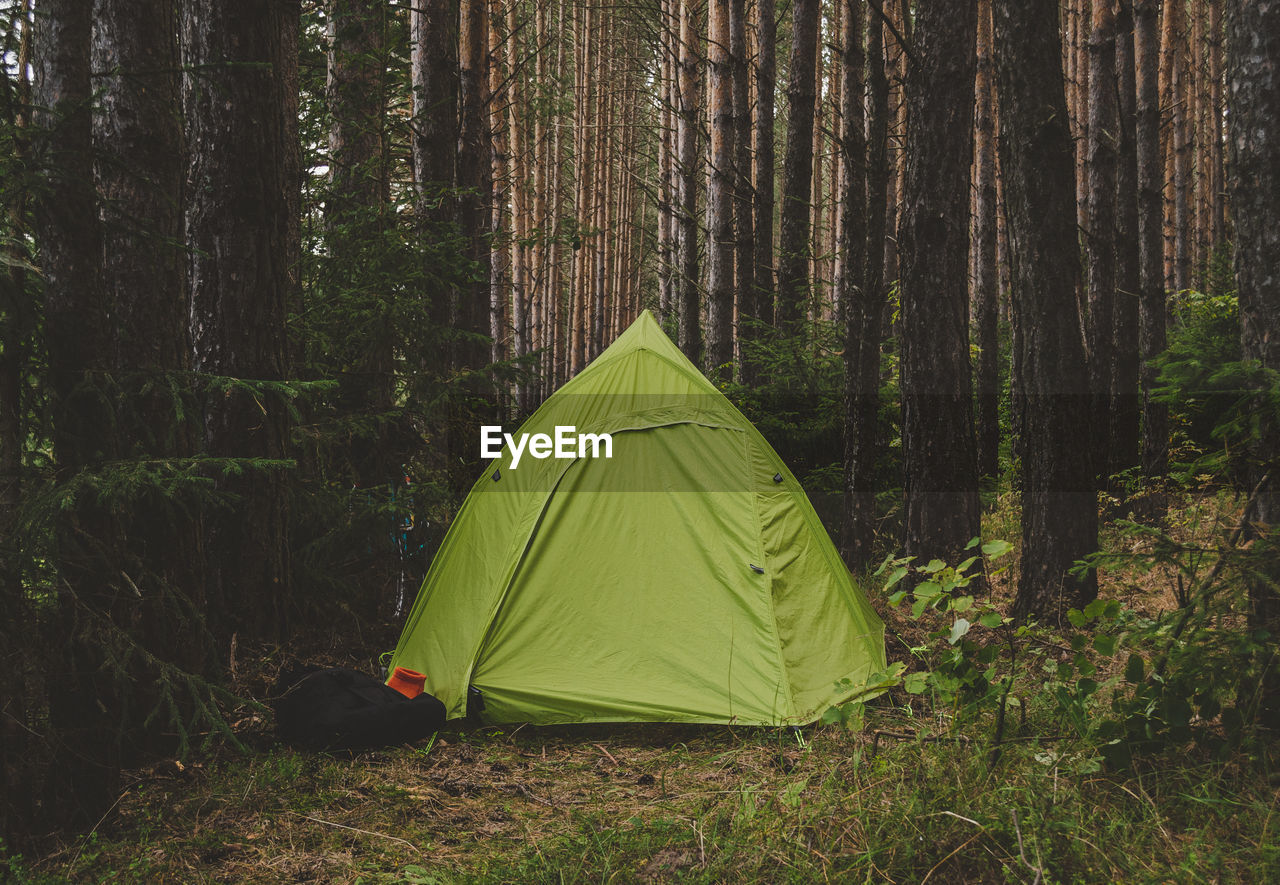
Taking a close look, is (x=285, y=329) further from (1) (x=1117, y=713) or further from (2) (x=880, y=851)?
(1) (x=1117, y=713)

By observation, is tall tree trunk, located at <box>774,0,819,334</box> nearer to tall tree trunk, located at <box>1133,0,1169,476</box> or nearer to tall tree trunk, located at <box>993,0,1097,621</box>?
tall tree trunk, located at <box>1133,0,1169,476</box>

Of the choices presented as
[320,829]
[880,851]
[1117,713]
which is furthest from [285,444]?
[1117,713]

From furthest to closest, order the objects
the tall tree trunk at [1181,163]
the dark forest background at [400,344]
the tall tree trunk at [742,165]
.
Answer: the tall tree trunk at [1181,163] < the tall tree trunk at [742,165] < the dark forest background at [400,344]

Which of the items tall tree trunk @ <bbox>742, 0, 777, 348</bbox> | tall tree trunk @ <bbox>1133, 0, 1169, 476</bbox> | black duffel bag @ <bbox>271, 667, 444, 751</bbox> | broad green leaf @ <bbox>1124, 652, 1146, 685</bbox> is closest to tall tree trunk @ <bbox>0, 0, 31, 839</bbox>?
black duffel bag @ <bbox>271, 667, 444, 751</bbox>

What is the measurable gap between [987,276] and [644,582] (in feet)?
26.7

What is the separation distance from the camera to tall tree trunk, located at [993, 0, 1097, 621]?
5.11m

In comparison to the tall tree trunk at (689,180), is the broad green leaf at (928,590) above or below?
below

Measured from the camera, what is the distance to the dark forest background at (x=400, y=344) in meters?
2.99

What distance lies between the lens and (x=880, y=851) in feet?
8.43

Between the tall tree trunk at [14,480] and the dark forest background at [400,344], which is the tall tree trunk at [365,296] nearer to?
the dark forest background at [400,344]

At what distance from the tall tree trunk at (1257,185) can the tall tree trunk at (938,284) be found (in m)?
2.72

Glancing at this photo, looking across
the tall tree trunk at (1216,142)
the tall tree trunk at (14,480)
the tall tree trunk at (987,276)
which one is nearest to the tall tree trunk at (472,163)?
the tall tree trunk at (14,480)

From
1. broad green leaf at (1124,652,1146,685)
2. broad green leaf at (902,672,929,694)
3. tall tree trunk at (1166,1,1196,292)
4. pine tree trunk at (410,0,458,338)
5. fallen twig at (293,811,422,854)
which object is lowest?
fallen twig at (293,811,422,854)

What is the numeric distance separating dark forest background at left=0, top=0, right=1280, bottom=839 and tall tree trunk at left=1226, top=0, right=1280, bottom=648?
0.01 meters
